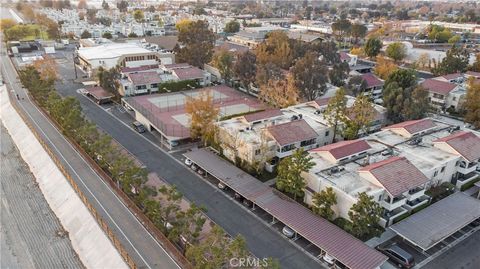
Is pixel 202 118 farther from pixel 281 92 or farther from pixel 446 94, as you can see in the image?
pixel 446 94

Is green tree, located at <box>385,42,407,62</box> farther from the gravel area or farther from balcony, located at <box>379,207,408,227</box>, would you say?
the gravel area

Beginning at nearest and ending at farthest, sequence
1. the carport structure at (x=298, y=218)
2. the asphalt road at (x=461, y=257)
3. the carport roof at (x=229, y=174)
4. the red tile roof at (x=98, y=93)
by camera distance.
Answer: the carport structure at (x=298, y=218) < the asphalt road at (x=461, y=257) < the carport roof at (x=229, y=174) < the red tile roof at (x=98, y=93)

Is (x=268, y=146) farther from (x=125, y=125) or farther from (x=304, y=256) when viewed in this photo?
(x=125, y=125)

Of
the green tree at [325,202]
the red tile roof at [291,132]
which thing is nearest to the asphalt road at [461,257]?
the green tree at [325,202]

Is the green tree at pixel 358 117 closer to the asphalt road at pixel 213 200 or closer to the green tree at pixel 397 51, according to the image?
the asphalt road at pixel 213 200

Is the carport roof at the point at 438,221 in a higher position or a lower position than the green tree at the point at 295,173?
lower

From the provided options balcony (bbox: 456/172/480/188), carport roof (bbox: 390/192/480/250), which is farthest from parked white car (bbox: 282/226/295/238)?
balcony (bbox: 456/172/480/188)
